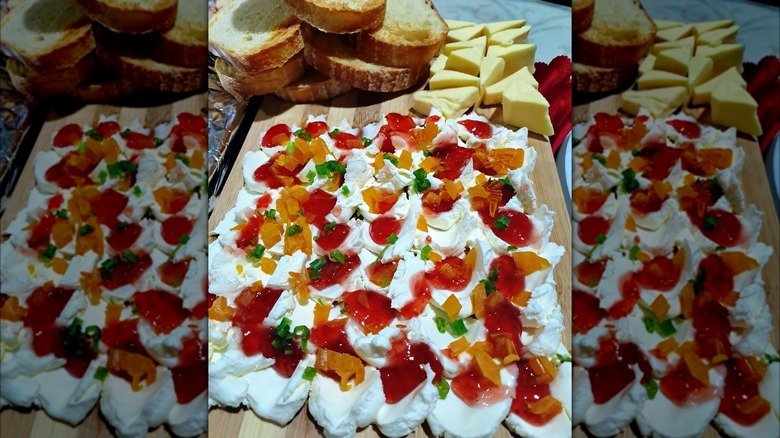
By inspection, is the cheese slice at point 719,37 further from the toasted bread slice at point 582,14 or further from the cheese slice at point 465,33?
the cheese slice at point 465,33

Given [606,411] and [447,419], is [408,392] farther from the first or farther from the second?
[606,411]

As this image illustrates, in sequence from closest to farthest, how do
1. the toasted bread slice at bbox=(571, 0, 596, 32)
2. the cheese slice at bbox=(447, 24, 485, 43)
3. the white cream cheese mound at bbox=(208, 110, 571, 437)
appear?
the toasted bread slice at bbox=(571, 0, 596, 32) < the white cream cheese mound at bbox=(208, 110, 571, 437) < the cheese slice at bbox=(447, 24, 485, 43)

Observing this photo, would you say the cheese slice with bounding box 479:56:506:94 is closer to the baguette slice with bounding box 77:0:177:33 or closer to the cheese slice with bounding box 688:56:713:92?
the cheese slice with bounding box 688:56:713:92

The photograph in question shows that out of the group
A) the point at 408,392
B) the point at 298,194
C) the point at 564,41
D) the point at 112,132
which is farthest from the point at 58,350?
the point at 564,41

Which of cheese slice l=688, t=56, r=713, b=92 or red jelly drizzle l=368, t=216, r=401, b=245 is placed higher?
cheese slice l=688, t=56, r=713, b=92

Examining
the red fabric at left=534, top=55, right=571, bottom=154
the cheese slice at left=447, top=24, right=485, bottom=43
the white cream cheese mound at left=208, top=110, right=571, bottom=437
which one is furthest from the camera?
the cheese slice at left=447, top=24, right=485, bottom=43

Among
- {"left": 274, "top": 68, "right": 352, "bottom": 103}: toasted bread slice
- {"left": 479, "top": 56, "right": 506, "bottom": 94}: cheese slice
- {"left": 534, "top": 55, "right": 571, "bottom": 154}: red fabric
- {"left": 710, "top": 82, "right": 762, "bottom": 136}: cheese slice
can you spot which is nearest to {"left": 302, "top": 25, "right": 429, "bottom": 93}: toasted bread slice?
{"left": 274, "top": 68, "right": 352, "bottom": 103}: toasted bread slice

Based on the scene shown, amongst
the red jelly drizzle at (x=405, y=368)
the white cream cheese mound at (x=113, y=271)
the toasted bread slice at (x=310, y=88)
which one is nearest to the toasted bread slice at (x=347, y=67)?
the toasted bread slice at (x=310, y=88)
